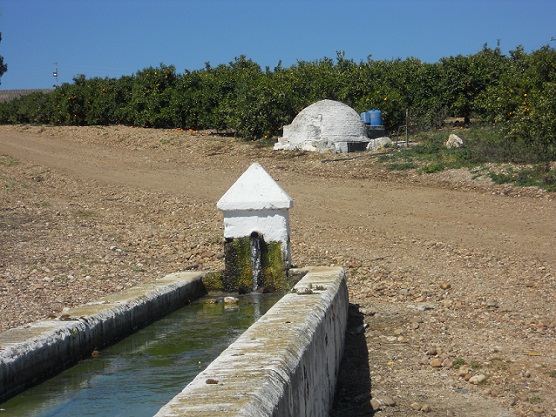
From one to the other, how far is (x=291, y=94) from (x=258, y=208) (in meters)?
16.3

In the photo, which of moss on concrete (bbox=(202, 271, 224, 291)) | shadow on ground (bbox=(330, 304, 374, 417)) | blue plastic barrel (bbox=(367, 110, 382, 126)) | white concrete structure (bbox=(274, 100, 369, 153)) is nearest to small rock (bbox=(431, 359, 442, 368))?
shadow on ground (bbox=(330, 304, 374, 417))

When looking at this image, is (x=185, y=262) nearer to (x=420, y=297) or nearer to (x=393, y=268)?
(x=393, y=268)

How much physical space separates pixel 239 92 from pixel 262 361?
827 inches

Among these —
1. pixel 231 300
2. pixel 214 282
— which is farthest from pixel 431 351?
pixel 214 282

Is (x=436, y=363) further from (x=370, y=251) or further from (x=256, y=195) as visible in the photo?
(x=370, y=251)

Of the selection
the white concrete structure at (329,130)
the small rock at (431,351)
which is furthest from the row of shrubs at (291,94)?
the small rock at (431,351)

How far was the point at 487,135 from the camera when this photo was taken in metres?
20.3

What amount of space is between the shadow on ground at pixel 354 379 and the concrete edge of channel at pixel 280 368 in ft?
0.37

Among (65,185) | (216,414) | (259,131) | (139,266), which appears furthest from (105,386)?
(259,131)

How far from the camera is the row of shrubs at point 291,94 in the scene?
75.7 ft

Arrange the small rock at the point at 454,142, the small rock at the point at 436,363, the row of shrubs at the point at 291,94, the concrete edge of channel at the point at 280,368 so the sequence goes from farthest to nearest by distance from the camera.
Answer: the row of shrubs at the point at 291,94
the small rock at the point at 454,142
the small rock at the point at 436,363
the concrete edge of channel at the point at 280,368

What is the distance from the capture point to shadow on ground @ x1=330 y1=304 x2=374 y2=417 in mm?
5484

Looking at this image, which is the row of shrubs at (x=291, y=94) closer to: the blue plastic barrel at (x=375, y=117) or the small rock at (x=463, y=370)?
the blue plastic barrel at (x=375, y=117)

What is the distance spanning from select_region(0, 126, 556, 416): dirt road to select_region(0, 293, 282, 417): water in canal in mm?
1114
